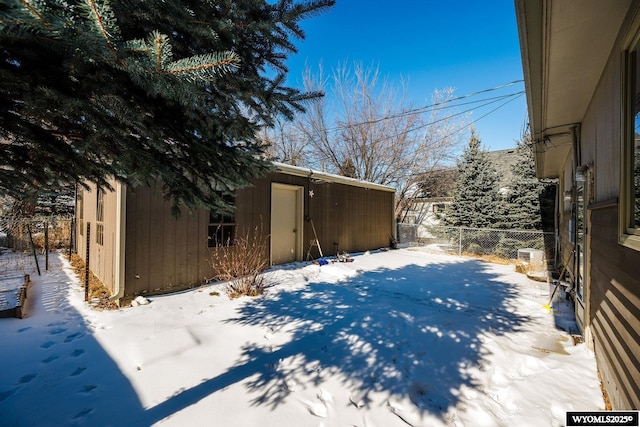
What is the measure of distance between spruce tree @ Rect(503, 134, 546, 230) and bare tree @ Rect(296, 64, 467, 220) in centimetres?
364

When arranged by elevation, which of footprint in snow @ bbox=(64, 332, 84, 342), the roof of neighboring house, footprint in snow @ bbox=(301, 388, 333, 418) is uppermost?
the roof of neighboring house

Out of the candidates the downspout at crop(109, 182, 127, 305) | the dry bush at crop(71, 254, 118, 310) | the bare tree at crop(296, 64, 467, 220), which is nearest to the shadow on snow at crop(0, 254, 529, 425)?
the dry bush at crop(71, 254, 118, 310)

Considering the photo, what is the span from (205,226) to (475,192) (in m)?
9.80

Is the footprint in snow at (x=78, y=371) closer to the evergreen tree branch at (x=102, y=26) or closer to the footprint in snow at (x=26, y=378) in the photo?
the footprint in snow at (x=26, y=378)

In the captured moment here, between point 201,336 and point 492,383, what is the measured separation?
114 inches

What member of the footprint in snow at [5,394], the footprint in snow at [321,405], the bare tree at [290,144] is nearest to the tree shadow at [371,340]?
the footprint in snow at [321,405]

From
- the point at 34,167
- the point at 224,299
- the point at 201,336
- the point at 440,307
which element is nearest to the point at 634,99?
the point at 440,307

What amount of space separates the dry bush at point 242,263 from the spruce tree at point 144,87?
8.76 feet

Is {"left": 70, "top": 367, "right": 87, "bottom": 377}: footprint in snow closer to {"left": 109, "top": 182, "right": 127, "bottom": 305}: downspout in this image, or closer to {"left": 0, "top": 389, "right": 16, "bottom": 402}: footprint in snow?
{"left": 0, "top": 389, "right": 16, "bottom": 402}: footprint in snow

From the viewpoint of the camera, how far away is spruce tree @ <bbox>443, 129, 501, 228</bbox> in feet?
33.3

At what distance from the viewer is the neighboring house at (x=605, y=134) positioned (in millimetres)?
1661

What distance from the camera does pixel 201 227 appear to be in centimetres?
501

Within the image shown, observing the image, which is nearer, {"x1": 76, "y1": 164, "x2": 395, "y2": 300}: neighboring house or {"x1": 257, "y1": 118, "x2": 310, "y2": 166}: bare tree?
{"x1": 76, "y1": 164, "x2": 395, "y2": 300}: neighboring house

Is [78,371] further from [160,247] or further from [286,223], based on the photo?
[286,223]
